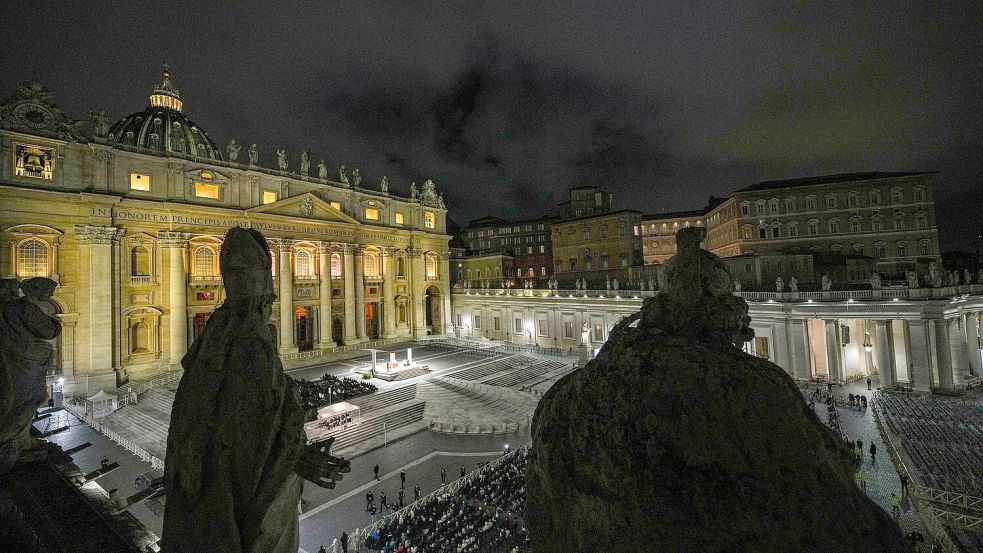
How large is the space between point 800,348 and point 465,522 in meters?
25.4

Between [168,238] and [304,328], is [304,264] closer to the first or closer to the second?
[304,328]

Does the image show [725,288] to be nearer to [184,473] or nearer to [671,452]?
[671,452]

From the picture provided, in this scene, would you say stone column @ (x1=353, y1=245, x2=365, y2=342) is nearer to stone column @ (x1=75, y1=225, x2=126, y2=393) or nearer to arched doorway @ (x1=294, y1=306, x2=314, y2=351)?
arched doorway @ (x1=294, y1=306, x2=314, y2=351)

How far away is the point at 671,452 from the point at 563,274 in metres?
52.9

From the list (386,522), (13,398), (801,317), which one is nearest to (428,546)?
(386,522)

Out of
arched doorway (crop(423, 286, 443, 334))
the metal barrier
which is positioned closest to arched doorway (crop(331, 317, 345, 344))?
arched doorway (crop(423, 286, 443, 334))

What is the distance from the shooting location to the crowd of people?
2253 cm

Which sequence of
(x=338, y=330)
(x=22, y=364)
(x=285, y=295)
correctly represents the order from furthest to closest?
(x=338, y=330), (x=285, y=295), (x=22, y=364)

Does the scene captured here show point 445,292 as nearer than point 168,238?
No

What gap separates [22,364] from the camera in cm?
575

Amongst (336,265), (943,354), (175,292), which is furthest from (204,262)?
(943,354)

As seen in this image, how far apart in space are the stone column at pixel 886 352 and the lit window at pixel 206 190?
49.0 metres

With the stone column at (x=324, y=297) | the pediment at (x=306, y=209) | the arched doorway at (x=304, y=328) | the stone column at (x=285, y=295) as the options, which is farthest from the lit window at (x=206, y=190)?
the arched doorway at (x=304, y=328)

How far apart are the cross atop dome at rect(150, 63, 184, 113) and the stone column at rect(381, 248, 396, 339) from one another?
29.7 m
